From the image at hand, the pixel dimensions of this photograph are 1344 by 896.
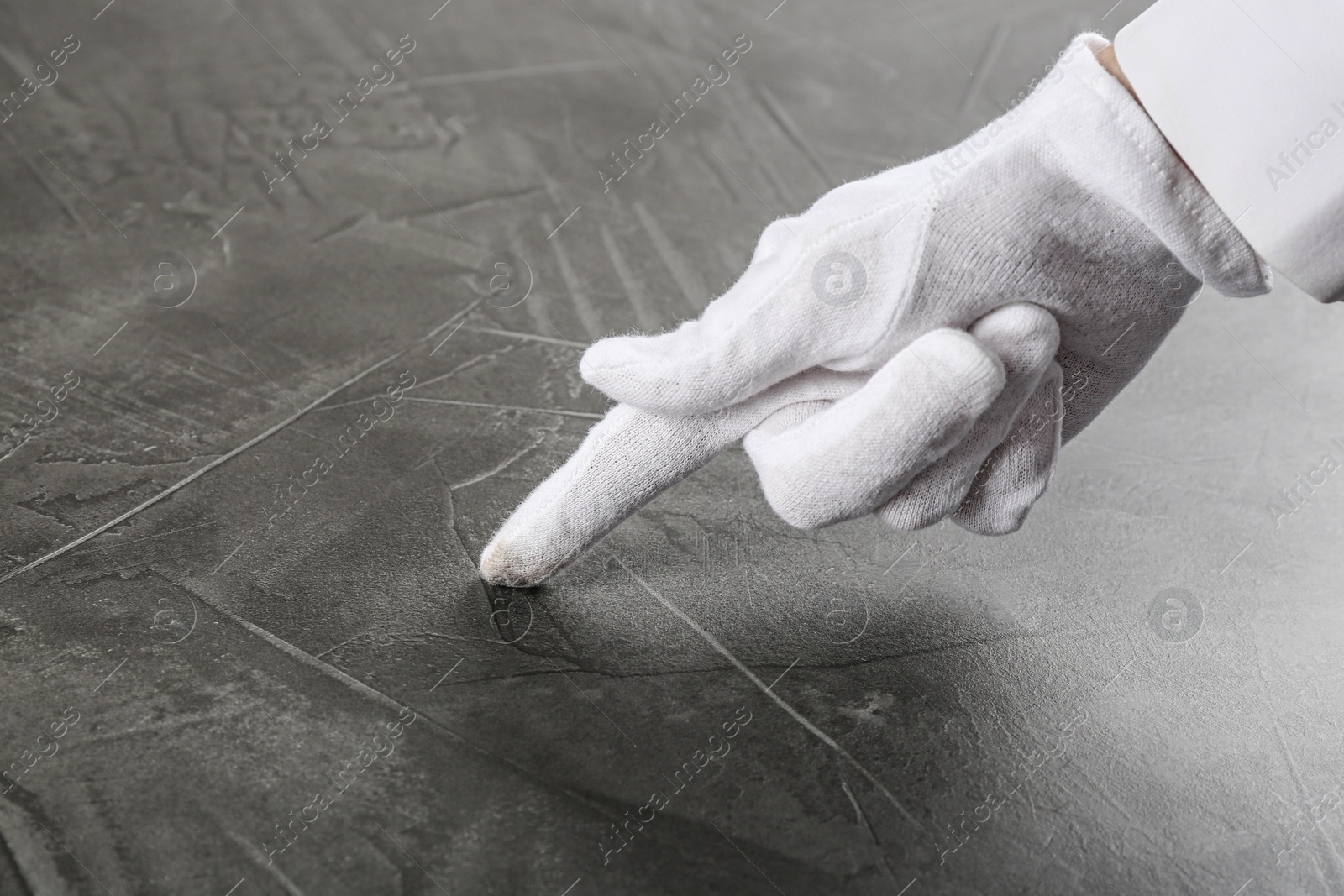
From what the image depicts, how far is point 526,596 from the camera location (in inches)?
48.2

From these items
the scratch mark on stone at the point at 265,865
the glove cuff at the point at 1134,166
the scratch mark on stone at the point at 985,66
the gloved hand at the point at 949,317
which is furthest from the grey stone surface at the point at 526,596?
the scratch mark on stone at the point at 985,66

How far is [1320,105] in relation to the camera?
2.88 feet

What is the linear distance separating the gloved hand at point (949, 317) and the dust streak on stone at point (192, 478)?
1.75ft

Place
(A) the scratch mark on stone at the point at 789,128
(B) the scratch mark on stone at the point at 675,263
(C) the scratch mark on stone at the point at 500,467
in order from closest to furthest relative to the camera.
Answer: (C) the scratch mark on stone at the point at 500,467 < (B) the scratch mark on stone at the point at 675,263 < (A) the scratch mark on stone at the point at 789,128

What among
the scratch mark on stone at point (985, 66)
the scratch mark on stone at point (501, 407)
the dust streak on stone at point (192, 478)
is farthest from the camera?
the scratch mark on stone at point (985, 66)

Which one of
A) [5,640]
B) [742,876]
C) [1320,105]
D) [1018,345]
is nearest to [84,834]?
[5,640]

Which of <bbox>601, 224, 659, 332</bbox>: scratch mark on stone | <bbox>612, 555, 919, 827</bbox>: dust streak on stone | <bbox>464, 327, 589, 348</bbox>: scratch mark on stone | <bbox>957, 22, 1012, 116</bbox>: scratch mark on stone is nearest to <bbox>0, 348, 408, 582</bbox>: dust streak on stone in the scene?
<bbox>464, 327, 589, 348</bbox>: scratch mark on stone

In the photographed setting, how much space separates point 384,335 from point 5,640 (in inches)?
26.1

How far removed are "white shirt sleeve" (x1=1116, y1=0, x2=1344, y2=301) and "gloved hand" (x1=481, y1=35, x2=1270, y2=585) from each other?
0.02 m

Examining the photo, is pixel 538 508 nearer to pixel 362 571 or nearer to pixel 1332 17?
pixel 362 571

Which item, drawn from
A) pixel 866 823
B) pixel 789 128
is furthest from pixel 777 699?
pixel 789 128

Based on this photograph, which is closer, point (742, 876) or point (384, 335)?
point (742, 876)

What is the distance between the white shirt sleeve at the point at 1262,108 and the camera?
2.88ft

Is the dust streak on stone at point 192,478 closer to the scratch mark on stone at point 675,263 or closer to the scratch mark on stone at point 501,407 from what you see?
the scratch mark on stone at point 501,407
